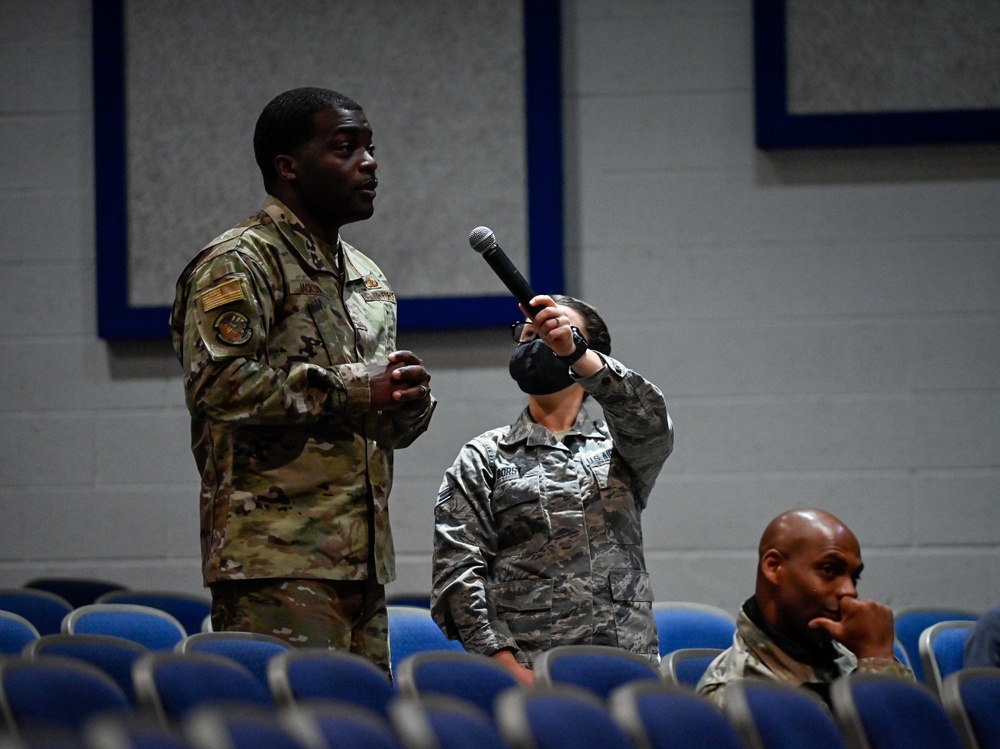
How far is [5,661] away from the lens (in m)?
1.67

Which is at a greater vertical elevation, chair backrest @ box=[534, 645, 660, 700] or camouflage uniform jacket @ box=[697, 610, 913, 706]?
chair backrest @ box=[534, 645, 660, 700]

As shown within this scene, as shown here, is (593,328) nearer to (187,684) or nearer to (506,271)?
(506,271)

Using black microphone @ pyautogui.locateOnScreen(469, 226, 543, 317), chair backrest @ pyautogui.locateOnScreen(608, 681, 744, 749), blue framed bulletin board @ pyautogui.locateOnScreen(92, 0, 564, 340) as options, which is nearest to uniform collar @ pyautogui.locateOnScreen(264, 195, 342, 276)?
black microphone @ pyautogui.locateOnScreen(469, 226, 543, 317)

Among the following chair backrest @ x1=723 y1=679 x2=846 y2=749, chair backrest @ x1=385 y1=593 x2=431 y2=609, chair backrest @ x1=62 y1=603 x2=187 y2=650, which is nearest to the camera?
chair backrest @ x1=723 y1=679 x2=846 y2=749

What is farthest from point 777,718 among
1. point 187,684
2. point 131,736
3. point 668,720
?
point 131,736

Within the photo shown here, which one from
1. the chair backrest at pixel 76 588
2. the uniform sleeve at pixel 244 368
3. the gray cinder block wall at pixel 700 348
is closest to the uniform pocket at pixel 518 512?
the uniform sleeve at pixel 244 368

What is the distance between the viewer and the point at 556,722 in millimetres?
1595

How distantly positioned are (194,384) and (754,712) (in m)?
1.02

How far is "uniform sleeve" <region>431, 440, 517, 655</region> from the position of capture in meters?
2.48

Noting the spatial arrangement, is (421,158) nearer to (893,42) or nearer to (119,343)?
(119,343)

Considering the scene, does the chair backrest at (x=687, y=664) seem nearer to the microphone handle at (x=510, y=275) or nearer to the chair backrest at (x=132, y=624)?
the microphone handle at (x=510, y=275)

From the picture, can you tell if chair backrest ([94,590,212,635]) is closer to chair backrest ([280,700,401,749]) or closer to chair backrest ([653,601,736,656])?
chair backrest ([653,601,736,656])

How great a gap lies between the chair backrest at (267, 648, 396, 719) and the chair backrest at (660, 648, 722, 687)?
2.34 feet

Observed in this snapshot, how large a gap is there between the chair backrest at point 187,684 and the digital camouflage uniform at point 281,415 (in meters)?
0.33
